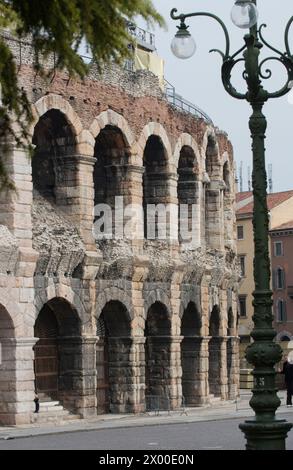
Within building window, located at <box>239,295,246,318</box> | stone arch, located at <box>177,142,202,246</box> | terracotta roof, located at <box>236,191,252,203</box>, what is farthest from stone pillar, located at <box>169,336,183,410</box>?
terracotta roof, located at <box>236,191,252,203</box>

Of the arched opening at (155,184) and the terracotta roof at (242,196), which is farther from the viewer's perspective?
the terracotta roof at (242,196)

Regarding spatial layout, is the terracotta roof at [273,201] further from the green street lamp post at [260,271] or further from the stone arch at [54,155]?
the green street lamp post at [260,271]

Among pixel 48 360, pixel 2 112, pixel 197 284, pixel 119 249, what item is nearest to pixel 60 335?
pixel 48 360

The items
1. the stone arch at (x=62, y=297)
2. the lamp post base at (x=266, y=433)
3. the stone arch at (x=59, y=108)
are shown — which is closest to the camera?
the lamp post base at (x=266, y=433)

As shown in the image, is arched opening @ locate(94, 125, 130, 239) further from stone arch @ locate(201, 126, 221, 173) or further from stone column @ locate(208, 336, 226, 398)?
stone column @ locate(208, 336, 226, 398)

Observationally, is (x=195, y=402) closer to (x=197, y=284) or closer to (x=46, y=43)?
(x=197, y=284)

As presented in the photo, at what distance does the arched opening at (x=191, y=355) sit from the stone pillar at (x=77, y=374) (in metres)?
7.90

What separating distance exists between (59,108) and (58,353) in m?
6.52

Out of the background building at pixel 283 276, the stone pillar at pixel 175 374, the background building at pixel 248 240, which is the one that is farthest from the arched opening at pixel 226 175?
the background building at pixel 248 240

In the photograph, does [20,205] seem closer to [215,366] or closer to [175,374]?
[175,374]

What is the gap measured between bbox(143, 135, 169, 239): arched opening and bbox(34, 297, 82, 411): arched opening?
634cm

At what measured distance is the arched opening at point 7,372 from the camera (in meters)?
32.0

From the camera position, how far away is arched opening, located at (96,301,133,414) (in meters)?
37.8

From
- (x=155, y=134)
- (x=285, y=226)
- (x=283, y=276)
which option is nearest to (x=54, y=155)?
(x=155, y=134)
